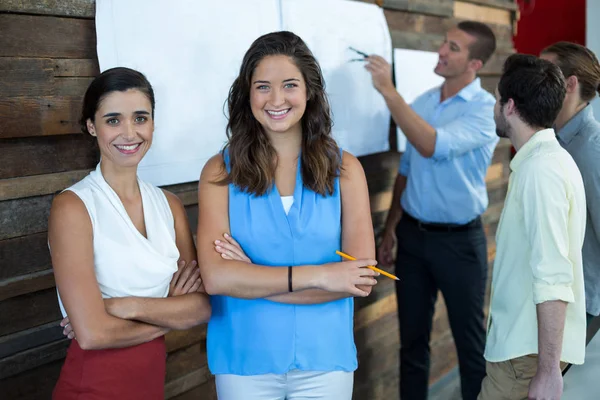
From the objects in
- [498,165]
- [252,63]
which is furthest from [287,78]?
[498,165]

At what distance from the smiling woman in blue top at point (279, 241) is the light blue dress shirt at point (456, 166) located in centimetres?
113

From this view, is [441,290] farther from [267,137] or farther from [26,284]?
[26,284]

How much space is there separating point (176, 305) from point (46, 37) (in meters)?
0.79

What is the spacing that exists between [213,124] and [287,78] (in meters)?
0.54

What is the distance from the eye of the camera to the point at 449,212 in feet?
8.91

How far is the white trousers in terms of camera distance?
1598mm

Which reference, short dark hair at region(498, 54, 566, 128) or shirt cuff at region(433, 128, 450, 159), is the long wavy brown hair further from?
shirt cuff at region(433, 128, 450, 159)

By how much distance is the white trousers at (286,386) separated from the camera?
1.60 meters

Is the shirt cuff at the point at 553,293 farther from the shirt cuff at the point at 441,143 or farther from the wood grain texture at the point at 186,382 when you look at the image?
the wood grain texture at the point at 186,382

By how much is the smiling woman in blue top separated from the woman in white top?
13cm

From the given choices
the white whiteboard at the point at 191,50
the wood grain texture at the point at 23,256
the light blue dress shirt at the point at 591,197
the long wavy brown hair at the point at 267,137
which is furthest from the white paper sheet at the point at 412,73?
the wood grain texture at the point at 23,256

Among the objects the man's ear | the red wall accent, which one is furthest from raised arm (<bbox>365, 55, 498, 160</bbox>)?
the red wall accent

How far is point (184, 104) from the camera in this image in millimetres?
1976

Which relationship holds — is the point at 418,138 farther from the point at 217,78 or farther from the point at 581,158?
the point at 217,78
